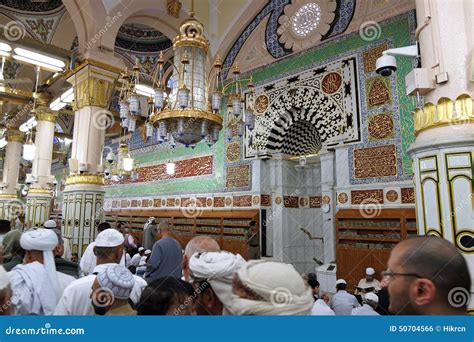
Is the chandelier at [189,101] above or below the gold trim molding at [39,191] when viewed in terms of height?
above

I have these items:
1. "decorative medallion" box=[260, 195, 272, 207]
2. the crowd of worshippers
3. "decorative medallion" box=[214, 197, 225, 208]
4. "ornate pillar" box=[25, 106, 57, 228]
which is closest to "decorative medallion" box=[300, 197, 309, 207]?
"decorative medallion" box=[260, 195, 272, 207]

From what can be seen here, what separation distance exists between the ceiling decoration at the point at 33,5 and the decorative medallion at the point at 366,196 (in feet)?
20.6

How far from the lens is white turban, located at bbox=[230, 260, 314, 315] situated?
0.79 metres

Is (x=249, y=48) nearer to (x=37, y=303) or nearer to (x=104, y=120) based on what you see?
(x=104, y=120)

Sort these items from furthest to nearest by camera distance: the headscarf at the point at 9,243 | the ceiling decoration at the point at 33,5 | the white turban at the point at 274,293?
the ceiling decoration at the point at 33,5 < the headscarf at the point at 9,243 < the white turban at the point at 274,293

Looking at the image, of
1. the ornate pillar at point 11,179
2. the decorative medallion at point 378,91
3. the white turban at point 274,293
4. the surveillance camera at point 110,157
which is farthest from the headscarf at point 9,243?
the ornate pillar at point 11,179

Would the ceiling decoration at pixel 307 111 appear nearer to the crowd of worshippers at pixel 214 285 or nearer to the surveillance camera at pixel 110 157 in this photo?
the surveillance camera at pixel 110 157

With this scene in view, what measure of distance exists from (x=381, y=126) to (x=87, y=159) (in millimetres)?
4233

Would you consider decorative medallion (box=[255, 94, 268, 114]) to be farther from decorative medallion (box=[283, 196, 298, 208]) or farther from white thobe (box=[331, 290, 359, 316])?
white thobe (box=[331, 290, 359, 316])

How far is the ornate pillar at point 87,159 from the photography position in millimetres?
4789

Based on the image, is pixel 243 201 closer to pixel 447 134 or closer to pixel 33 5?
pixel 447 134

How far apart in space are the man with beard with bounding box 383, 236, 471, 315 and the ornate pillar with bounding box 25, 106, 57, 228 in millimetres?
7042

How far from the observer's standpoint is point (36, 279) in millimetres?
1463

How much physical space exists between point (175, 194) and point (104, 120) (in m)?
2.95
